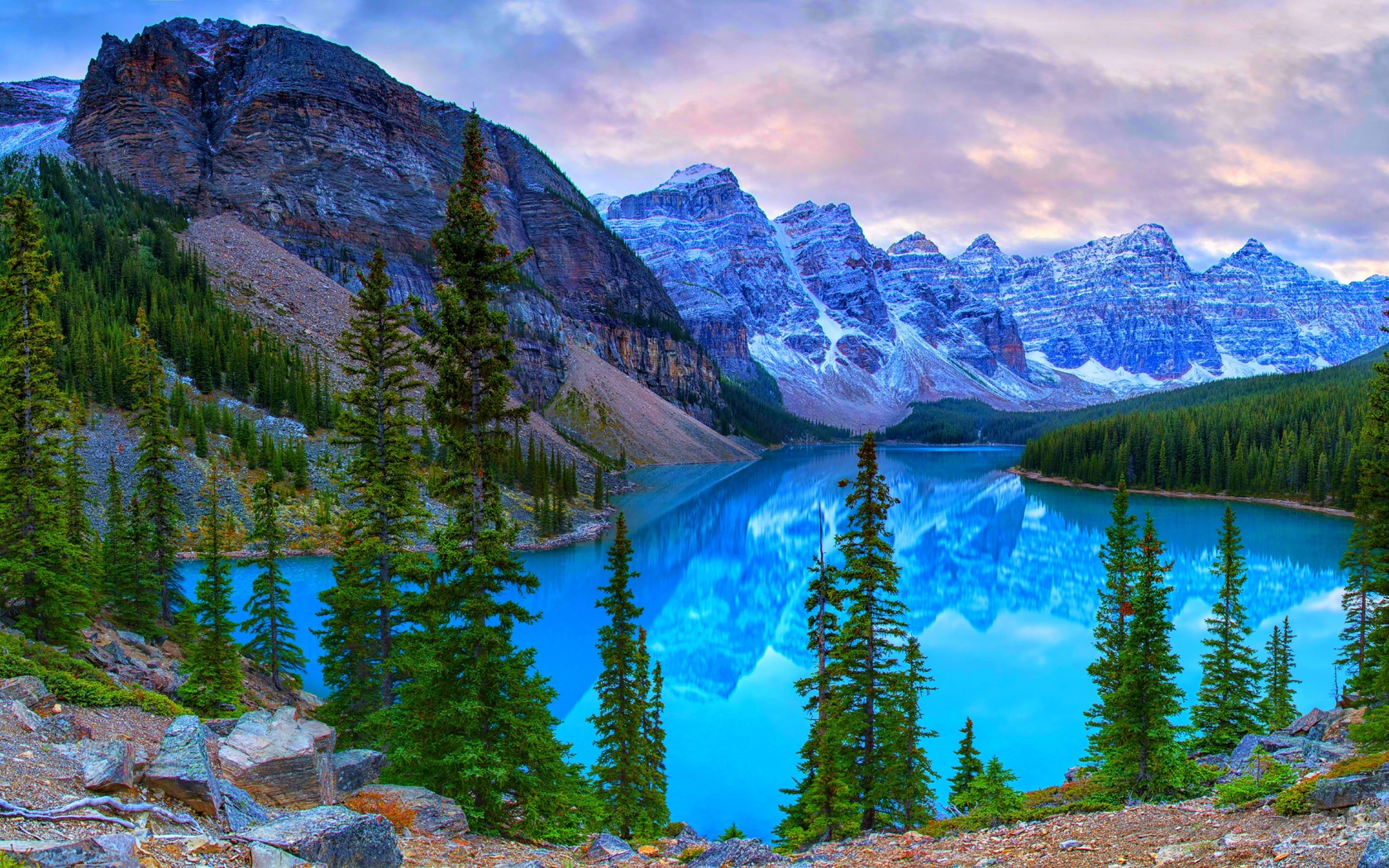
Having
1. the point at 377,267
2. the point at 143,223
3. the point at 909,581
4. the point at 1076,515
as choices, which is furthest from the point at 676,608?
the point at 143,223

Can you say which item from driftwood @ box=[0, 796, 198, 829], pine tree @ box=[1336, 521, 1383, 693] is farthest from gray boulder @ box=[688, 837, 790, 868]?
pine tree @ box=[1336, 521, 1383, 693]

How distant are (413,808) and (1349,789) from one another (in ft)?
35.8

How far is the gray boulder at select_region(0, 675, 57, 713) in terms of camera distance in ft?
Result: 28.6

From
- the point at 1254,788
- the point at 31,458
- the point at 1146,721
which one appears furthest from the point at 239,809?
the point at 31,458

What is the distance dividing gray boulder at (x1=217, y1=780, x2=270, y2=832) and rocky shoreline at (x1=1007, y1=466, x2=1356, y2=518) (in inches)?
3212

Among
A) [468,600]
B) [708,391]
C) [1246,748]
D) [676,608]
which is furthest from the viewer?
[708,391]

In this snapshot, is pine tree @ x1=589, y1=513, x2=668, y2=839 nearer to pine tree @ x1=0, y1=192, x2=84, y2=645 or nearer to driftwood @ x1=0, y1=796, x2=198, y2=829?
driftwood @ x1=0, y1=796, x2=198, y2=829

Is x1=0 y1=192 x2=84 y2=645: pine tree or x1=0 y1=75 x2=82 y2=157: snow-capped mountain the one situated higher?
x1=0 y1=75 x2=82 y2=157: snow-capped mountain

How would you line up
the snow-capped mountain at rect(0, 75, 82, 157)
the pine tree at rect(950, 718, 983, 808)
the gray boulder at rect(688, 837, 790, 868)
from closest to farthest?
1. the gray boulder at rect(688, 837, 790, 868)
2. the pine tree at rect(950, 718, 983, 808)
3. the snow-capped mountain at rect(0, 75, 82, 157)

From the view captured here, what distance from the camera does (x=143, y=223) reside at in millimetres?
87438

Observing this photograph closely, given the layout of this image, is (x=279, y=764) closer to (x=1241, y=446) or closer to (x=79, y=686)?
(x=79, y=686)

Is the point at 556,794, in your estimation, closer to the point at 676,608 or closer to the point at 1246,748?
the point at 1246,748

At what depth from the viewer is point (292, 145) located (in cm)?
10725

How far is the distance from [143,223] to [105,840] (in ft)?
353
